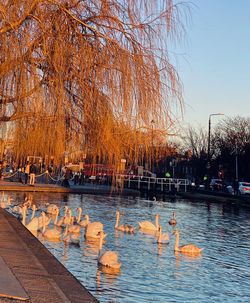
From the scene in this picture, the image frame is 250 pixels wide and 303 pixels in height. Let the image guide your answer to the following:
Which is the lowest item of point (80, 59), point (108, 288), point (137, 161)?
point (108, 288)

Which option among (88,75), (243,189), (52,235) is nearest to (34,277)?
(88,75)

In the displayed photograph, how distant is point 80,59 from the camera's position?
30.9 feet

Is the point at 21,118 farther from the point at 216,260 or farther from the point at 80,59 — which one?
the point at 216,260

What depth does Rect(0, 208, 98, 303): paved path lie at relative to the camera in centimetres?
745

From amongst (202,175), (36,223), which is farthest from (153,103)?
(202,175)

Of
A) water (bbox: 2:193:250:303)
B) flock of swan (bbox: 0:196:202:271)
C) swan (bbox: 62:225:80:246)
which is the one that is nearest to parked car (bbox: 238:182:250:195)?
water (bbox: 2:193:250:303)

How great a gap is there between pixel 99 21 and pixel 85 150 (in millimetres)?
2263

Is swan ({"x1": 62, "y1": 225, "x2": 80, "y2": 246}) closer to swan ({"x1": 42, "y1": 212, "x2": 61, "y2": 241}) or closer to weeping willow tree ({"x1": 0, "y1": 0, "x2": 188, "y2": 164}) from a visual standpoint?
swan ({"x1": 42, "y1": 212, "x2": 61, "y2": 241})

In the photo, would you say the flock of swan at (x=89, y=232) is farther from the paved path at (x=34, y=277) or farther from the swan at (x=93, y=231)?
the paved path at (x=34, y=277)

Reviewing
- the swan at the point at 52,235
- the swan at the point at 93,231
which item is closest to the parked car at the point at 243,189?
the swan at the point at 93,231

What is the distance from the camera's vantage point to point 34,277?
8.83m

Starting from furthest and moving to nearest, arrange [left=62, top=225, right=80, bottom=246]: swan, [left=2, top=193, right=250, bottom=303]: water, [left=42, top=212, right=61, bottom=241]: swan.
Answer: [left=42, top=212, right=61, bottom=241]: swan
[left=62, top=225, right=80, bottom=246]: swan
[left=2, top=193, right=250, bottom=303]: water

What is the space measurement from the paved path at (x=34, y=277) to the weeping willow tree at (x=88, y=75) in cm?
222

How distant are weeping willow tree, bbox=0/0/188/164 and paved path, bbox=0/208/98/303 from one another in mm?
2218
